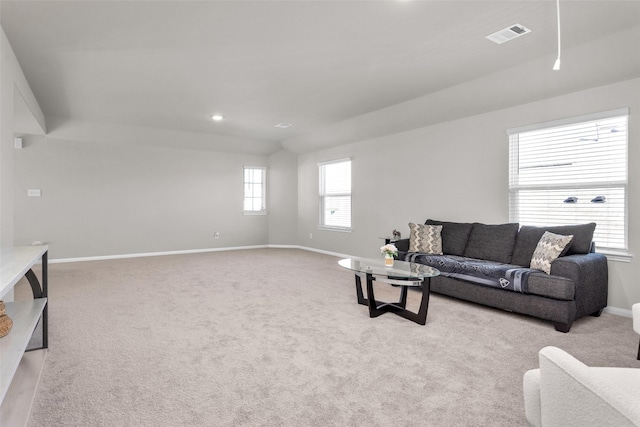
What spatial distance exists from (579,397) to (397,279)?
2329 millimetres

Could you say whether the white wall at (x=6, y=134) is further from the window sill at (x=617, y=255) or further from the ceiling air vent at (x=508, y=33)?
the window sill at (x=617, y=255)

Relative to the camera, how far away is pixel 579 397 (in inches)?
38.8

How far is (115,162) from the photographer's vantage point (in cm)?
742

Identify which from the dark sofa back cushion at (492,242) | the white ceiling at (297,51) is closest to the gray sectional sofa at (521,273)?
the dark sofa back cushion at (492,242)

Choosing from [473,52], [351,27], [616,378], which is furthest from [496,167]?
[616,378]

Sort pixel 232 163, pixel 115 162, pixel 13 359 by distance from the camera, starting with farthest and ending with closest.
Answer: pixel 232 163 < pixel 115 162 < pixel 13 359

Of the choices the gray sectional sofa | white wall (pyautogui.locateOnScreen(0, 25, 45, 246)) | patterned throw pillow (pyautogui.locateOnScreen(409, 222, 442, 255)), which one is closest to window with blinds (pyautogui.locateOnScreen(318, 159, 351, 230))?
patterned throw pillow (pyautogui.locateOnScreen(409, 222, 442, 255))

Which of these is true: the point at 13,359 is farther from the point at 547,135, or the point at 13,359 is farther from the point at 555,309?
the point at 547,135

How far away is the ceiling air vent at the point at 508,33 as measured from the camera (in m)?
3.12

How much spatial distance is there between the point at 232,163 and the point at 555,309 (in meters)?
7.46

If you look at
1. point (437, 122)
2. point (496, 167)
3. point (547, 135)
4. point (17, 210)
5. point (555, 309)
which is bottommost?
point (555, 309)

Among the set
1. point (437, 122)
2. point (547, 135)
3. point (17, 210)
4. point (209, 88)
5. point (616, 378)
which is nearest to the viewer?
point (616, 378)

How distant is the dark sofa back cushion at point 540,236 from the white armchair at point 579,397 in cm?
286

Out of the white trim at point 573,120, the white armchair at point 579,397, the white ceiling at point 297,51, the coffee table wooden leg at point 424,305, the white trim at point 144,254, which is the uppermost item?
the white ceiling at point 297,51
